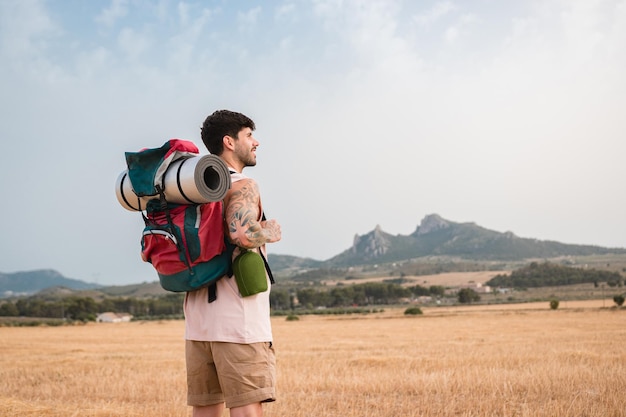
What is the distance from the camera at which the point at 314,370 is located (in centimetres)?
1258

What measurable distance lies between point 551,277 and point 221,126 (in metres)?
149

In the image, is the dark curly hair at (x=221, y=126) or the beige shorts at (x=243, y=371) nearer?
the beige shorts at (x=243, y=371)

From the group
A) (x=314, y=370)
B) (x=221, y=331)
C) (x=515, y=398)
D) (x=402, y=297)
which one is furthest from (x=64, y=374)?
(x=402, y=297)

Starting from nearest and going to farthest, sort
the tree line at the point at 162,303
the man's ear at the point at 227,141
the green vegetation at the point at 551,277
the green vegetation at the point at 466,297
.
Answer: the man's ear at the point at 227,141, the tree line at the point at 162,303, the green vegetation at the point at 466,297, the green vegetation at the point at 551,277

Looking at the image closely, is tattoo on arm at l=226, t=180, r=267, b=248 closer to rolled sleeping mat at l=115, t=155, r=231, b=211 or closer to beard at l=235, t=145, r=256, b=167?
rolled sleeping mat at l=115, t=155, r=231, b=211

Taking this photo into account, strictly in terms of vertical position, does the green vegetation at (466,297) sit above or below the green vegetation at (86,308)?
below

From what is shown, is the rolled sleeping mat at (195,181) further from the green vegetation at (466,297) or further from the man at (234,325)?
the green vegetation at (466,297)

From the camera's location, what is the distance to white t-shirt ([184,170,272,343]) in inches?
144

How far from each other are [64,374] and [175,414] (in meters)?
7.25

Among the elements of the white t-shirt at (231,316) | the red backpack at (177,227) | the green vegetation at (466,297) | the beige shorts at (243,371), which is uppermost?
the red backpack at (177,227)

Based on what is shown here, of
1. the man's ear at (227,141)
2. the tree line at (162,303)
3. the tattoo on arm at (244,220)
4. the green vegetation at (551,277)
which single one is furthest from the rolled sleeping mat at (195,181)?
the green vegetation at (551,277)

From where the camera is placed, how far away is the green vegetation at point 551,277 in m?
137

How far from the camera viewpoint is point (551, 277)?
141m

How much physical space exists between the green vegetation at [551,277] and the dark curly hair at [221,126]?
142 m
